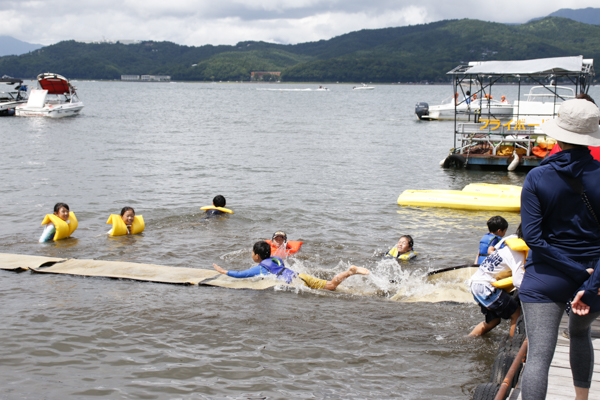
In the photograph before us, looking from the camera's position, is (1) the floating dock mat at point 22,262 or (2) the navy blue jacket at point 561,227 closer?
(2) the navy blue jacket at point 561,227

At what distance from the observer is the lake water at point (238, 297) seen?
5.58 meters

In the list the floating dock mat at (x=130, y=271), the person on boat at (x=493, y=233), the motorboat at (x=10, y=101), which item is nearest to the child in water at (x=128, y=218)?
the floating dock mat at (x=130, y=271)

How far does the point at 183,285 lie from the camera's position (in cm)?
822

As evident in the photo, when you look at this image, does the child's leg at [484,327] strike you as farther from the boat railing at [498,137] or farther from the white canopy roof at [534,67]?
the white canopy roof at [534,67]

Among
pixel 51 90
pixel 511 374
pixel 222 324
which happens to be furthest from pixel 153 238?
pixel 51 90

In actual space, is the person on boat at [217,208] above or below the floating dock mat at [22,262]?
above

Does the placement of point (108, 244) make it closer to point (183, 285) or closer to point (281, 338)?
point (183, 285)

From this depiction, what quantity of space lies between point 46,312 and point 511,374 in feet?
19.8

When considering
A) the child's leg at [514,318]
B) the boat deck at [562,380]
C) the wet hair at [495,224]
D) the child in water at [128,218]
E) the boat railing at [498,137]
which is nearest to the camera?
the boat deck at [562,380]

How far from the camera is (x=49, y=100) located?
4684 cm

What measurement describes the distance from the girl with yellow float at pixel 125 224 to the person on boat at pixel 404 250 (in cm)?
567

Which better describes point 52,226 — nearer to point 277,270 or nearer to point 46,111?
point 277,270

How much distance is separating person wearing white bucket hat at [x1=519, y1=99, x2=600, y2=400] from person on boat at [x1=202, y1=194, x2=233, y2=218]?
10.6 m

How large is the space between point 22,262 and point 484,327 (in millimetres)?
7560
